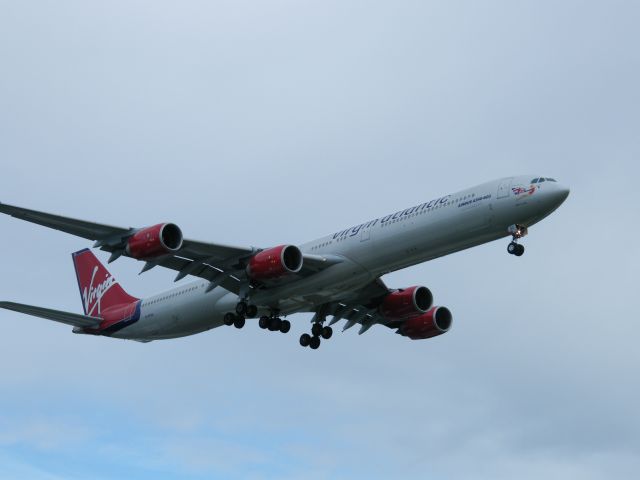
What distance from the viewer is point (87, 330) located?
178 ft

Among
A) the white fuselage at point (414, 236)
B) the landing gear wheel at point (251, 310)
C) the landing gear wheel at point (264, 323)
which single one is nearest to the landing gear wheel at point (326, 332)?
the white fuselage at point (414, 236)

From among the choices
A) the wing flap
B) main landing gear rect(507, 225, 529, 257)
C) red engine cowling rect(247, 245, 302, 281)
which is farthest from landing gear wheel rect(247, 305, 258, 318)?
main landing gear rect(507, 225, 529, 257)

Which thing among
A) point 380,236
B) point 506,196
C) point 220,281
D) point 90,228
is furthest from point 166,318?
point 506,196

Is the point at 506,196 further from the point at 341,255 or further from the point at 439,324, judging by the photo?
the point at 439,324

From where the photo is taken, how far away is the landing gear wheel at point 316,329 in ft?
167

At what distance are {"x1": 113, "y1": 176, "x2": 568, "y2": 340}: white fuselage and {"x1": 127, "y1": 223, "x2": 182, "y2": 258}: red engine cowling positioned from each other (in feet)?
18.1

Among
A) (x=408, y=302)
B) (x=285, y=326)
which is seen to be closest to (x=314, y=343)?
(x=285, y=326)

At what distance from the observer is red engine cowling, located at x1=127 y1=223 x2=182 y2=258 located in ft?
137

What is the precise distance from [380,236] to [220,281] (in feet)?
25.4

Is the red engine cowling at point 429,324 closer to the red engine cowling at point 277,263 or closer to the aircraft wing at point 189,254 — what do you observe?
the aircraft wing at point 189,254

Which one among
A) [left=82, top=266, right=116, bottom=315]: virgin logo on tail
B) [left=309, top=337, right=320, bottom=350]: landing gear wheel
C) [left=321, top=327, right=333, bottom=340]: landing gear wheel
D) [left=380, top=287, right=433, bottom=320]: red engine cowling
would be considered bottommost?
[left=309, top=337, right=320, bottom=350]: landing gear wheel

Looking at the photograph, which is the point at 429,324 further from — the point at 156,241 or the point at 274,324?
the point at 156,241

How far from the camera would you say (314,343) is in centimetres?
5128

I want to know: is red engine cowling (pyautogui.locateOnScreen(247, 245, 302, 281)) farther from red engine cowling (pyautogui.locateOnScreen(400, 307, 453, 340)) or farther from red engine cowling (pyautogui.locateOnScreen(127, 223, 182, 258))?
red engine cowling (pyautogui.locateOnScreen(400, 307, 453, 340))
